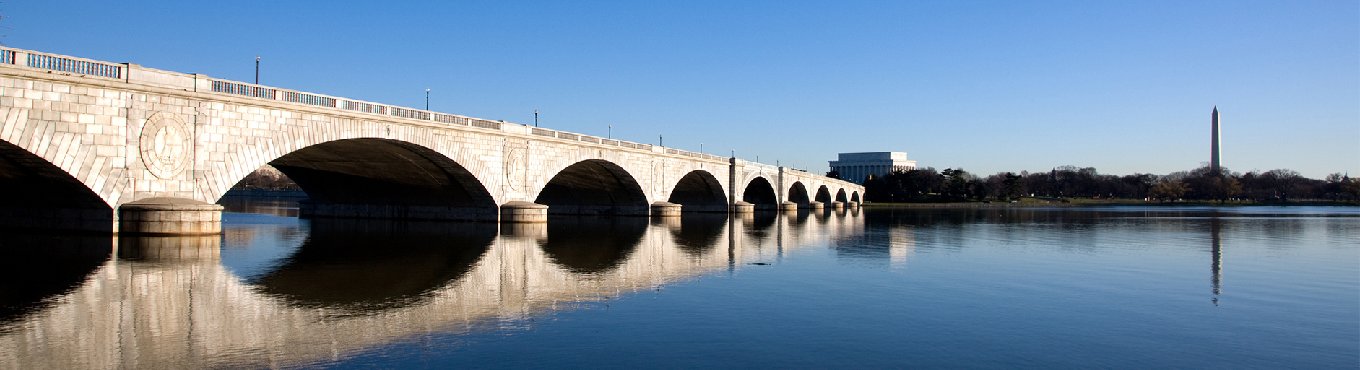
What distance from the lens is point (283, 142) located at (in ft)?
107

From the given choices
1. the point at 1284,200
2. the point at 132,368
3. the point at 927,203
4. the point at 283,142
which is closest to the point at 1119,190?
the point at 1284,200

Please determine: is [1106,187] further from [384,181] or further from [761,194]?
[384,181]

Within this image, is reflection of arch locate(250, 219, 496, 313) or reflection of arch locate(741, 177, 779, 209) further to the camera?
reflection of arch locate(741, 177, 779, 209)

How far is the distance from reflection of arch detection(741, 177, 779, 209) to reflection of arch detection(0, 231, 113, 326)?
78.6 metres

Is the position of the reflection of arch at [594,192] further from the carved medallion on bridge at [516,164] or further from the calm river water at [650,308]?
the calm river water at [650,308]

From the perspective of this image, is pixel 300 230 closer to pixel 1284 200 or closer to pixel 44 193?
pixel 44 193

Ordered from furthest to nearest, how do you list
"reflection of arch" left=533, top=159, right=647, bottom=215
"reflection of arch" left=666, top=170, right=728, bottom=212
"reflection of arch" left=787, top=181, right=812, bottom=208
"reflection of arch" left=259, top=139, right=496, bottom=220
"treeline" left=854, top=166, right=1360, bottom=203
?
"treeline" left=854, top=166, right=1360, bottom=203, "reflection of arch" left=787, top=181, right=812, bottom=208, "reflection of arch" left=666, top=170, right=728, bottom=212, "reflection of arch" left=533, top=159, right=647, bottom=215, "reflection of arch" left=259, top=139, right=496, bottom=220

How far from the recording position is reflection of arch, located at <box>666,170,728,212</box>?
260ft

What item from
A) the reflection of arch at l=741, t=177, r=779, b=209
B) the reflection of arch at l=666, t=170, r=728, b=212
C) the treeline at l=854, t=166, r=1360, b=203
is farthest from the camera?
the treeline at l=854, t=166, r=1360, b=203

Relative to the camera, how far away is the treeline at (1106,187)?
15062 cm

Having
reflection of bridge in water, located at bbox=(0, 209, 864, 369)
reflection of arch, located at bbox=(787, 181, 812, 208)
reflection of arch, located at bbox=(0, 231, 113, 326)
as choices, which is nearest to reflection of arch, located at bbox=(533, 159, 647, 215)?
reflection of bridge in water, located at bbox=(0, 209, 864, 369)

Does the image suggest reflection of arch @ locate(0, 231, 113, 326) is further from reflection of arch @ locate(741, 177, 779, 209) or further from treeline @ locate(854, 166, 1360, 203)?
treeline @ locate(854, 166, 1360, 203)

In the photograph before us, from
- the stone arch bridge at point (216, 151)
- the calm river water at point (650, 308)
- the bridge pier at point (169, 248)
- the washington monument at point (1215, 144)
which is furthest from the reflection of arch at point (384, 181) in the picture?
the washington monument at point (1215, 144)

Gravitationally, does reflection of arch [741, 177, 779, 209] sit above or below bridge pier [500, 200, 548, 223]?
above
